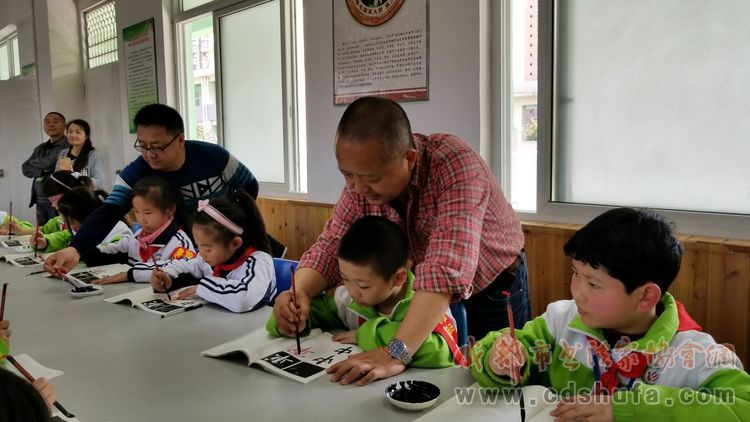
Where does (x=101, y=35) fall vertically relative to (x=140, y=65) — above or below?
above

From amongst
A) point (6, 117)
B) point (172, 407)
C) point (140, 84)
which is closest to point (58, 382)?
point (172, 407)

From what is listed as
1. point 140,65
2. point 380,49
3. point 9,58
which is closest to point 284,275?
point 380,49

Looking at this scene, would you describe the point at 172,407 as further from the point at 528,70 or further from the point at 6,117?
the point at 6,117

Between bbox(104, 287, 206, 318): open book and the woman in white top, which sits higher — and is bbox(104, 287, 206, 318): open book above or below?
below

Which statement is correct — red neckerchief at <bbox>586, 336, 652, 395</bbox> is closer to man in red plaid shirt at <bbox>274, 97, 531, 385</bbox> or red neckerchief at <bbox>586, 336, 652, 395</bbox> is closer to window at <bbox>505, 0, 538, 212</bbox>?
man in red plaid shirt at <bbox>274, 97, 531, 385</bbox>

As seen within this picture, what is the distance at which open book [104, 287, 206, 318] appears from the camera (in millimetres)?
1762

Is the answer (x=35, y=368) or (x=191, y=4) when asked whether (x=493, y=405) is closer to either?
(x=35, y=368)

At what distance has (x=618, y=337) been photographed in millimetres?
1113

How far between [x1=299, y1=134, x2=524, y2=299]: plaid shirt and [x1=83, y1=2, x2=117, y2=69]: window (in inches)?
194

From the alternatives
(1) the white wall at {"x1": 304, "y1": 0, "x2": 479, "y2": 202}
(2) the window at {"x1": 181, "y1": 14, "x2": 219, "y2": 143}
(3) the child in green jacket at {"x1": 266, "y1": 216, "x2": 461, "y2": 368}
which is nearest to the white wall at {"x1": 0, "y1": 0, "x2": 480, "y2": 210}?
(1) the white wall at {"x1": 304, "y1": 0, "x2": 479, "y2": 202}

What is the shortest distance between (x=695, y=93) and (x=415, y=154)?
1292 millimetres

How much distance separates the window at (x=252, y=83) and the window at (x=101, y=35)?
1383mm

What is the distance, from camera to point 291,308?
1410 millimetres

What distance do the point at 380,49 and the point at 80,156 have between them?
3.17 meters
